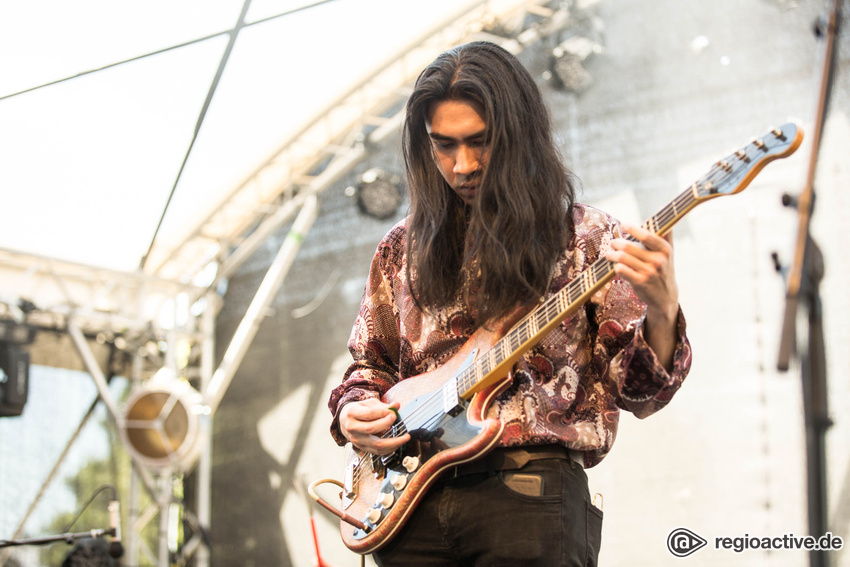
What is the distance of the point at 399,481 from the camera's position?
4.91ft

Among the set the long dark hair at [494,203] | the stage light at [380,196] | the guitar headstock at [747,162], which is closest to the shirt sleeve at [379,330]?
the long dark hair at [494,203]

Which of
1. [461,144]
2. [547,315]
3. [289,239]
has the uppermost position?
[289,239]

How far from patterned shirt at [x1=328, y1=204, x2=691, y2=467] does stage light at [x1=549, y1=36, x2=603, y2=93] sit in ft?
11.1

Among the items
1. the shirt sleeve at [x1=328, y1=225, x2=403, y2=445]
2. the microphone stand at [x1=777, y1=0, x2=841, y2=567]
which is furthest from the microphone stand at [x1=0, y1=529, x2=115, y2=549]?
the microphone stand at [x1=777, y1=0, x2=841, y2=567]

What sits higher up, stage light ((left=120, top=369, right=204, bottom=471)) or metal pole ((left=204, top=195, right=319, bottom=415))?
metal pole ((left=204, top=195, right=319, bottom=415))

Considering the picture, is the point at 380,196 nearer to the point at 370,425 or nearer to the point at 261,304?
the point at 261,304

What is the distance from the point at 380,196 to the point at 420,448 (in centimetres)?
412

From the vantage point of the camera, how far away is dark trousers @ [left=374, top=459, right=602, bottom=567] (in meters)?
1.30

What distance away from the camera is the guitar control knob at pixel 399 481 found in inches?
58.3

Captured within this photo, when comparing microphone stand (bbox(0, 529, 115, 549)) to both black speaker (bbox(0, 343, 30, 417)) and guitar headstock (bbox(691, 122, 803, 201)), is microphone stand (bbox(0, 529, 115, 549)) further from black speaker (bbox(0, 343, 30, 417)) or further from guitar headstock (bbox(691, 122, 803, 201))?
guitar headstock (bbox(691, 122, 803, 201))

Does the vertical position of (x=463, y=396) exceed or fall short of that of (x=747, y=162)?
it falls short

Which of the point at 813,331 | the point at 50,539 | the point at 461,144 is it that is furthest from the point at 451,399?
the point at 50,539

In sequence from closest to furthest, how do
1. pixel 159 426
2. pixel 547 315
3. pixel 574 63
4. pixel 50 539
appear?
pixel 547 315, pixel 50 539, pixel 574 63, pixel 159 426

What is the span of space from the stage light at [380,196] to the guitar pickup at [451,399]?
405 centimetres
